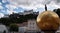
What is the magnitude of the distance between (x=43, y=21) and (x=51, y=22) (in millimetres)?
255

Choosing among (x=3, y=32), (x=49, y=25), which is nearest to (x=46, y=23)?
(x=49, y=25)

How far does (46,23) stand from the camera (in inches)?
300

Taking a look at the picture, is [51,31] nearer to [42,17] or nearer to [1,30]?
[42,17]

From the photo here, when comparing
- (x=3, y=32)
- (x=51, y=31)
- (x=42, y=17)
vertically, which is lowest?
(x=3, y=32)

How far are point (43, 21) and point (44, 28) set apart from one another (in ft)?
0.77

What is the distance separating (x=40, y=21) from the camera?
25.5 ft

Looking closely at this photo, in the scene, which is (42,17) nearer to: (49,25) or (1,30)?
(49,25)

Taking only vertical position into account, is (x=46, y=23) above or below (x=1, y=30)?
above

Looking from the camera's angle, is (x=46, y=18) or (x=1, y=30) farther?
(x=1, y=30)

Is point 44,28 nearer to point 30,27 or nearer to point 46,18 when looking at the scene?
point 46,18

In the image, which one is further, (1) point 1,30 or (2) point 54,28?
(1) point 1,30

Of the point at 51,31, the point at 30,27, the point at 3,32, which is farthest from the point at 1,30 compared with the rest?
the point at 51,31

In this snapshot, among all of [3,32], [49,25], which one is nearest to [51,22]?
[49,25]

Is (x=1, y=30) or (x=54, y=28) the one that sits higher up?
(x=54, y=28)
